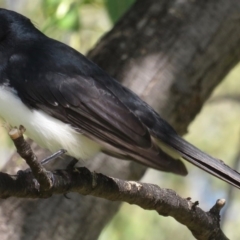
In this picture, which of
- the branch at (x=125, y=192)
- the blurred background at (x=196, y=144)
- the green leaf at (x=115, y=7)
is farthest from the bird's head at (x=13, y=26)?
the blurred background at (x=196, y=144)

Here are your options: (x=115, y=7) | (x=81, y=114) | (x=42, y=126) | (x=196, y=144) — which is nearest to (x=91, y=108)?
(x=81, y=114)

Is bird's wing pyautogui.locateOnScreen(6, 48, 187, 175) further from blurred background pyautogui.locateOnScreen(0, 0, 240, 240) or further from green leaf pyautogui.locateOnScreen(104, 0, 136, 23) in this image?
blurred background pyautogui.locateOnScreen(0, 0, 240, 240)

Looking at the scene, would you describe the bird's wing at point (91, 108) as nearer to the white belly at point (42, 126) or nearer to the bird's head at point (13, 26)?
the white belly at point (42, 126)

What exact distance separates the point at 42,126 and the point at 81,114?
184 millimetres

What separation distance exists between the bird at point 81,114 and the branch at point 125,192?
0.46 ft

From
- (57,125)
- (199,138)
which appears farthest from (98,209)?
(199,138)

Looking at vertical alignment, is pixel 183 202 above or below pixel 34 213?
above

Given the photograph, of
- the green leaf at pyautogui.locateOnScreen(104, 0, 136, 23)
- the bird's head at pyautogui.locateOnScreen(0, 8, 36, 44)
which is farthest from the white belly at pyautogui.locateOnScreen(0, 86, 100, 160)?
the green leaf at pyautogui.locateOnScreen(104, 0, 136, 23)

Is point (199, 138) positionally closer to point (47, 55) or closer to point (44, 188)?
point (47, 55)

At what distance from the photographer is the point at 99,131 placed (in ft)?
9.02

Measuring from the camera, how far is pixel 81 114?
111 inches

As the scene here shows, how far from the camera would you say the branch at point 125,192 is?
228cm

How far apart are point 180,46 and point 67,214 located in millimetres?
1239

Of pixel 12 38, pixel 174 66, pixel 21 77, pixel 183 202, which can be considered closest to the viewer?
pixel 183 202
